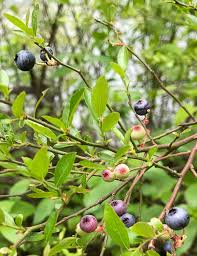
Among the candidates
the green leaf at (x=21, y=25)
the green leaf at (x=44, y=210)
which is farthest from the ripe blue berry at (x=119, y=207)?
the green leaf at (x=44, y=210)

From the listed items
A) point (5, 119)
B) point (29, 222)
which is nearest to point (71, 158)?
point (5, 119)

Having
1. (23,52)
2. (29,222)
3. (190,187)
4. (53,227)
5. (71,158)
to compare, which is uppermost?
(23,52)

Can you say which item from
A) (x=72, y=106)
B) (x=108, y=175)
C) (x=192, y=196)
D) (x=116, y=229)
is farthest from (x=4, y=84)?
(x=192, y=196)

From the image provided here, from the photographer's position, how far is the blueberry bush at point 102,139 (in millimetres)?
889

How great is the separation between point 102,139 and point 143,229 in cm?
24

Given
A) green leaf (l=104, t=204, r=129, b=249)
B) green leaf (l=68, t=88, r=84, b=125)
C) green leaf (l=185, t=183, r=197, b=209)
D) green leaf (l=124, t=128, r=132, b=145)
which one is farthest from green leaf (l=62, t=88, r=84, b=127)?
green leaf (l=185, t=183, r=197, b=209)

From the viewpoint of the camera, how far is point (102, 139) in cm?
95

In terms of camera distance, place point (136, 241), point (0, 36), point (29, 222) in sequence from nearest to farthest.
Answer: point (136, 241) → point (29, 222) → point (0, 36)

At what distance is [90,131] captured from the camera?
2643mm

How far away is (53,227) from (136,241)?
5.7 inches

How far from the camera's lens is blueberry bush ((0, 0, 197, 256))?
0.89 meters

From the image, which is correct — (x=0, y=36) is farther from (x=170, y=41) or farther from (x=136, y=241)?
(x=136, y=241)

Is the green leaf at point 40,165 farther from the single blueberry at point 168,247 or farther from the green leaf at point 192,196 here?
the green leaf at point 192,196

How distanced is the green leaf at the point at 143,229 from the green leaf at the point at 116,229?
0.02 meters
